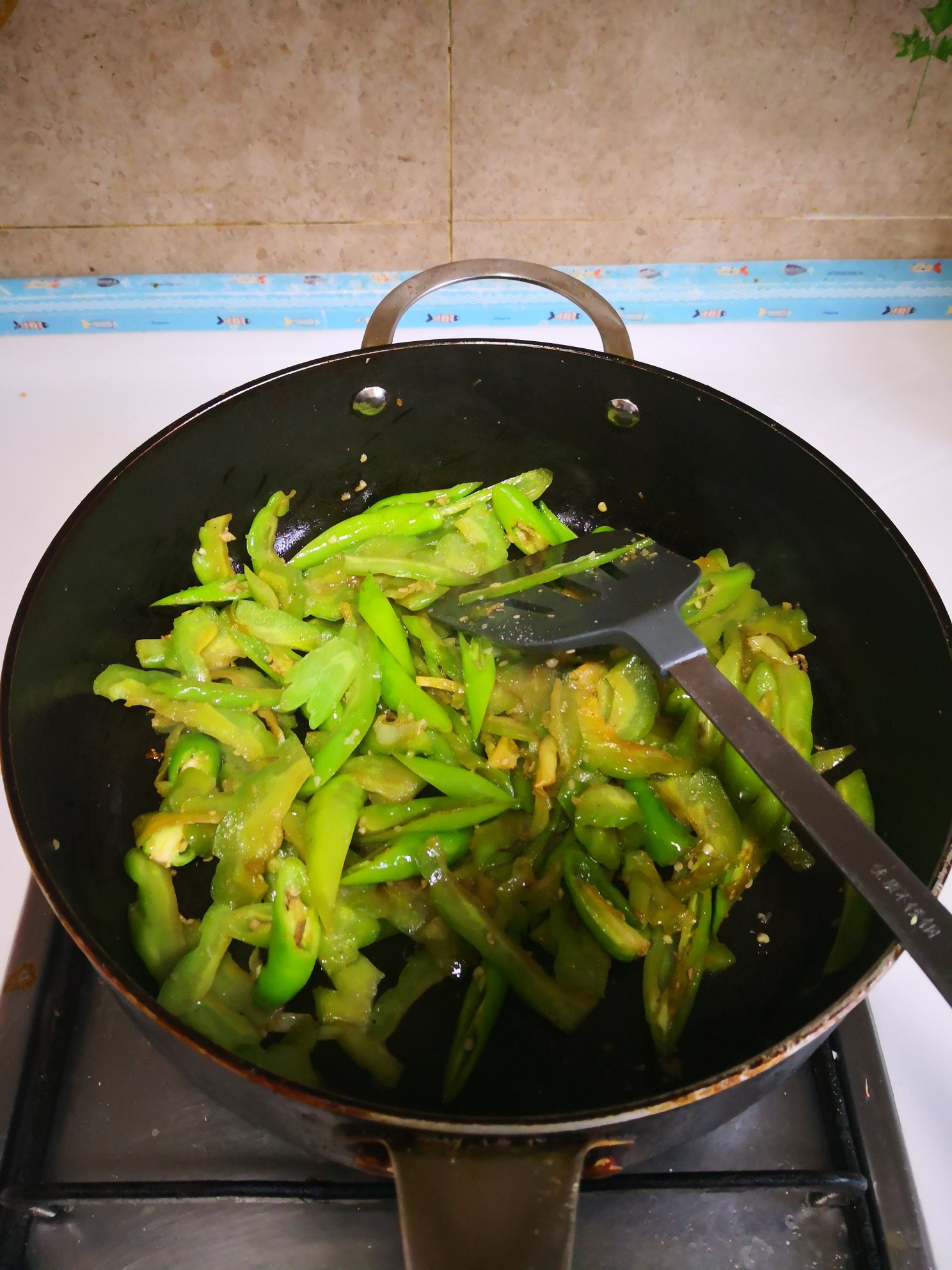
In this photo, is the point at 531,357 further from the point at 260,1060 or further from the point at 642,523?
the point at 260,1060

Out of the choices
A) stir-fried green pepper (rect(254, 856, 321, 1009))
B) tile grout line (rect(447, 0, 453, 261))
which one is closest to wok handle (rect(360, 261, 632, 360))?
tile grout line (rect(447, 0, 453, 261))

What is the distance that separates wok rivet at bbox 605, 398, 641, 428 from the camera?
1.48 m

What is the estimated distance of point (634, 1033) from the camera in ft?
3.67

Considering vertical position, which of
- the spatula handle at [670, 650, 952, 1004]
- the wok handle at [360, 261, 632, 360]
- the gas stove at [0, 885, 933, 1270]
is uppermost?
the wok handle at [360, 261, 632, 360]

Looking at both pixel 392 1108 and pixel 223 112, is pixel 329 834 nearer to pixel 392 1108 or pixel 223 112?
pixel 392 1108

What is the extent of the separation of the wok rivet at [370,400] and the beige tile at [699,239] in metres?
0.45

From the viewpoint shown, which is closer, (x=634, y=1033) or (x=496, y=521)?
(x=634, y=1033)

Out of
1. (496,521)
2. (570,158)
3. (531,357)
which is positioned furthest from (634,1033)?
(570,158)

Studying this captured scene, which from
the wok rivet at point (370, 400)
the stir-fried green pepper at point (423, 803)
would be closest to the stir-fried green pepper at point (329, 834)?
the stir-fried green pepper at point (423, 803)

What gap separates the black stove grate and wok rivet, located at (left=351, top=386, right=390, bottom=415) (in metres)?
1.12

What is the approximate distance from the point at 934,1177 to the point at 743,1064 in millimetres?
436

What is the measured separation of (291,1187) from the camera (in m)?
0.94

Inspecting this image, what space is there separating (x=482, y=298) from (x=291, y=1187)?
1681 millimetres

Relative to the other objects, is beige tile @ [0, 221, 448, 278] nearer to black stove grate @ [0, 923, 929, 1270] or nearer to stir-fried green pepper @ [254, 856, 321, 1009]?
stir-fried green pepper @ [254, 856, 321, 1009]
